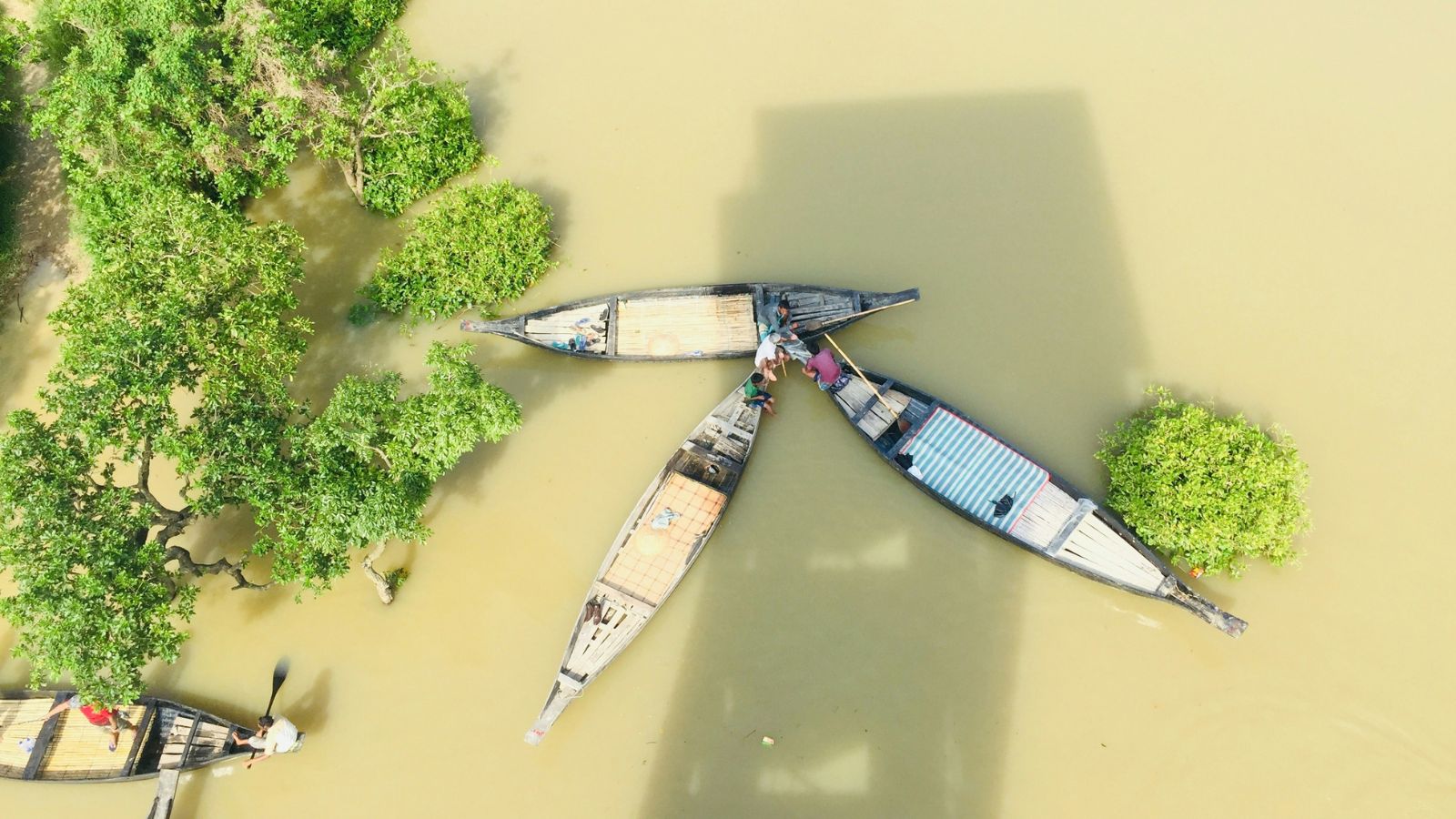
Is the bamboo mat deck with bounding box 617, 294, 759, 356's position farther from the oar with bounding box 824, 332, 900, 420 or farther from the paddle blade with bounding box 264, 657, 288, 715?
the paddle blade with bounding box 264, 657, 288, 715

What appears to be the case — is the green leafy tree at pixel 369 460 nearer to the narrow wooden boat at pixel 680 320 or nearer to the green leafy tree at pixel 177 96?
the narrow wooden boat at pixel 680 320

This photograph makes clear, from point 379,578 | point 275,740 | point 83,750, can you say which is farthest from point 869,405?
point 83,750

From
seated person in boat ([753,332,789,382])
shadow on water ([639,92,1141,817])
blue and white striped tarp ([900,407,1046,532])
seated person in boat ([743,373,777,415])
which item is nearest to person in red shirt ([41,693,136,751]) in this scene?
shadow on water ([639,92,1141,817])

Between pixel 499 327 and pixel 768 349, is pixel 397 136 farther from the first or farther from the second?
pixel 768 349

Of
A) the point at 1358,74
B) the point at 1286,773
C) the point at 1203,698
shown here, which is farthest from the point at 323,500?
the point at 1358,74

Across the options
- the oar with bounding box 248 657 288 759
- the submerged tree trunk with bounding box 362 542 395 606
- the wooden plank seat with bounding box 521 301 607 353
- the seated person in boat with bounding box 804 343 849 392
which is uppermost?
the seated person in boat with bounding box 804 343 849 392

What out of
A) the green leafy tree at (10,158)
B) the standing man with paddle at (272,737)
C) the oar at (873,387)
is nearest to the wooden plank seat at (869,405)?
the oar at (873,387)
